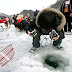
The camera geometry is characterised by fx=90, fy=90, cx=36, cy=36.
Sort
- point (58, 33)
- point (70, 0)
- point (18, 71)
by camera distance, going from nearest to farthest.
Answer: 1. point (18, 71)
2. point (58, 33)
3. point (70, 0)

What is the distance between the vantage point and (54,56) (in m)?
1.80

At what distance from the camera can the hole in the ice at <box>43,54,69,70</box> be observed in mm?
1469

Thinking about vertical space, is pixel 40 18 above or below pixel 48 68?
above

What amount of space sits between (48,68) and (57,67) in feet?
0.50

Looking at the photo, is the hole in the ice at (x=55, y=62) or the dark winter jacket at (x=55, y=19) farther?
the dark winter jacket at (x=55, y=19)

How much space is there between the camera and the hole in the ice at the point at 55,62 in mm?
1469

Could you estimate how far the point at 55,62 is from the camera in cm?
159

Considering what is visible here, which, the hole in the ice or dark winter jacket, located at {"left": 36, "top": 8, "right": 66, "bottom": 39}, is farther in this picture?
dark winter jacket, located at {"left": 36, "top": 8, "right": 66, "bottom": 39}

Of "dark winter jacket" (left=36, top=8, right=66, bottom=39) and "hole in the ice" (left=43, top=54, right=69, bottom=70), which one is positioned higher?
"dark winter jacket" (left=36, top=8, right=66, bottom=39)

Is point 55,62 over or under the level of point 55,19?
under

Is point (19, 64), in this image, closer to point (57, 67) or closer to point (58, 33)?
point (57, 67)

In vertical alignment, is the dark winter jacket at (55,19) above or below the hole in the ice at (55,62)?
above

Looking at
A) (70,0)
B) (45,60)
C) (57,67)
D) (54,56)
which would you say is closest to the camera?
(57,67)

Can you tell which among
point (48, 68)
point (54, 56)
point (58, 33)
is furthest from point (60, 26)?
point (48, 68)
